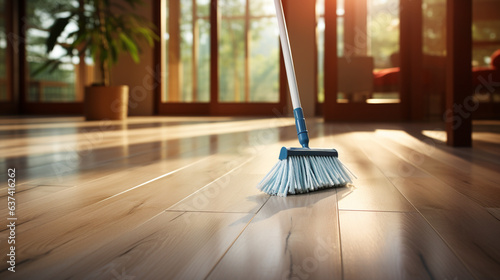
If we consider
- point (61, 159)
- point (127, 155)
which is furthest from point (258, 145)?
point (61, 159)

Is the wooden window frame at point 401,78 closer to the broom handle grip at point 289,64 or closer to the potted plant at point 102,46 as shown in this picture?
the potted plant at point 102,46

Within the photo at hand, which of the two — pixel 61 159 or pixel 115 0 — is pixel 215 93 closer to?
pixel 115 0

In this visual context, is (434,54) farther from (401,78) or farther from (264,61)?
(264,61)

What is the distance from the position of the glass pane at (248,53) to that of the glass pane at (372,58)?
136 centimetres

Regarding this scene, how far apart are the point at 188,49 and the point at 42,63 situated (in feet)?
5.90

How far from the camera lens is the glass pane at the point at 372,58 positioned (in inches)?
137

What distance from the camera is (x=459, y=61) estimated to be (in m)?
1.70

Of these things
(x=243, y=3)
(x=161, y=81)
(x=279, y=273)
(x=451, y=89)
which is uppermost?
(x=243, y=3)

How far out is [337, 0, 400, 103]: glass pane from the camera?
137 inches

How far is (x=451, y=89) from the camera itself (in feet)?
5.71

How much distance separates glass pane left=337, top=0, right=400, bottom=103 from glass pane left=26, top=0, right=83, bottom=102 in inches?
127

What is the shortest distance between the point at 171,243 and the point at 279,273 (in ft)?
0.53

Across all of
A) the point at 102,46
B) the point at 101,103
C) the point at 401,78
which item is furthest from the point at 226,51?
the point at 401,78

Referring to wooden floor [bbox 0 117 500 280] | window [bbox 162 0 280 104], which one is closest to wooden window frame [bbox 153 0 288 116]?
window [bbox 162 0 280 104]
